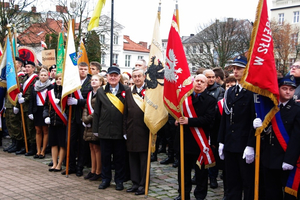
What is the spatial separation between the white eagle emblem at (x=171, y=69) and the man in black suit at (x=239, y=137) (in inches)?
39.9

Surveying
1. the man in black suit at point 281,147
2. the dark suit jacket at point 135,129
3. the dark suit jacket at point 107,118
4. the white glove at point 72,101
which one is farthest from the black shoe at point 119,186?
the man in black suit at point 281,147

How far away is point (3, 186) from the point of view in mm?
6645

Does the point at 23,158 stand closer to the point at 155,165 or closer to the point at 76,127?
the point at 76,127

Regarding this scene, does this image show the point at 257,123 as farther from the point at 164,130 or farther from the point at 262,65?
the point at 164,130

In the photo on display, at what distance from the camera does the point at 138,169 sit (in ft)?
21.9

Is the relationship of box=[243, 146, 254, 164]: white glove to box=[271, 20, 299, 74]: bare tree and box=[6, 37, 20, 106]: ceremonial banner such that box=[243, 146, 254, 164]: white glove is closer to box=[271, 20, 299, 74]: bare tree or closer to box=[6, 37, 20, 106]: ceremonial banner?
box=[6, 37, 20, 106]: ceremonial banner

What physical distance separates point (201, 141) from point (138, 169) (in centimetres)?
149

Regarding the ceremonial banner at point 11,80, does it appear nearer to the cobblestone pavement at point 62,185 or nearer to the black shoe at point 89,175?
the cobblestone pavement at point 62,185

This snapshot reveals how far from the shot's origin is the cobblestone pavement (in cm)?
618

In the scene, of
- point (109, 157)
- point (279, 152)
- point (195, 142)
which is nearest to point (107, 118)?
point (109, 157)

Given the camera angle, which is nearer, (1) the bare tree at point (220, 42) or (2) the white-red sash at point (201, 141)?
(2) the white-red sash at point (201, 141)

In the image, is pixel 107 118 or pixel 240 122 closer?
pixel 240 122

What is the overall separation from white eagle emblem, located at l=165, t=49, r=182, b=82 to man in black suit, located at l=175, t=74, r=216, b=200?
1.28 ft

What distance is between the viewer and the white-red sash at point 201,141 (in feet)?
Result: 18.8
